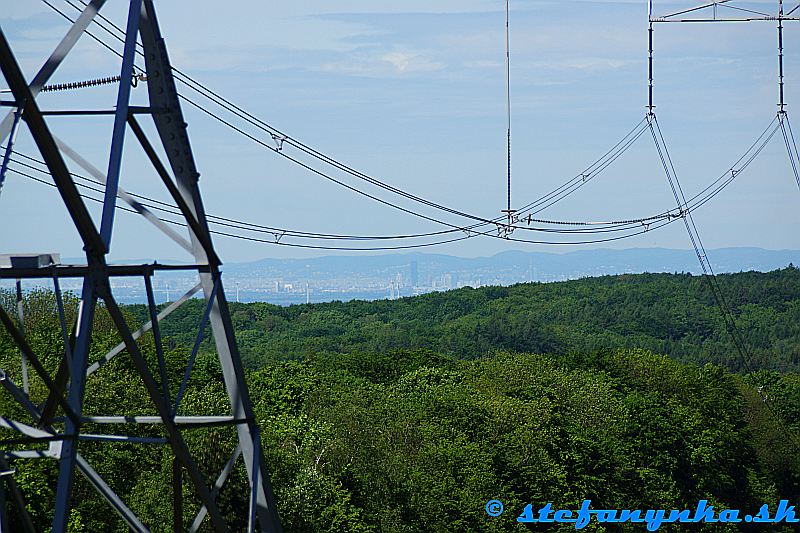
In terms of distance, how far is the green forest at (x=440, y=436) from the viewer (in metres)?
32.5

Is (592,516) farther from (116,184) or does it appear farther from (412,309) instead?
(412,309)

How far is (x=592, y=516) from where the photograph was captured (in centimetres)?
4162

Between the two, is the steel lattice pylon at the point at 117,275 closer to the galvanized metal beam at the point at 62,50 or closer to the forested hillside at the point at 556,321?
the galvanized metal beam at the point at 62,50

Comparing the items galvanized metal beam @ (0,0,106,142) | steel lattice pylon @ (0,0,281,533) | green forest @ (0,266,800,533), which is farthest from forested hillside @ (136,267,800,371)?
galvanized metal beam @ (0,0,106,142)

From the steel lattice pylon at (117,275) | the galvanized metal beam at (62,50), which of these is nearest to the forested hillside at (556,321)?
the steel lattice pylon at (117,275)

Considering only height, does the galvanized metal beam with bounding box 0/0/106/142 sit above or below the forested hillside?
above

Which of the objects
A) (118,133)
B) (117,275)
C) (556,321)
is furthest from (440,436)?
(556,321)

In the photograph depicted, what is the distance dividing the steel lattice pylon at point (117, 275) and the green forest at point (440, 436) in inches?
559

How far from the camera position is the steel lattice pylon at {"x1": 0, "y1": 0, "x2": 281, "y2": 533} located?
25.7ft

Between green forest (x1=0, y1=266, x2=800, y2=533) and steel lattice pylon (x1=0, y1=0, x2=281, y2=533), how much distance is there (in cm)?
1420

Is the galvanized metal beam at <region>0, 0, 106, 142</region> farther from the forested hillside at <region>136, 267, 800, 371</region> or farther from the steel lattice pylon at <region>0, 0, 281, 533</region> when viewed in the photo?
the forested hillside at <region>136, 267, 800, 371</region>

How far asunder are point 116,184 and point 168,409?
1910mm

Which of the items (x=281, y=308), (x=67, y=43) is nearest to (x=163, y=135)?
(x=67, y=43)

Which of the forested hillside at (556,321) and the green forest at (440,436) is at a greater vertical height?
the forested hillside at (556,321)
